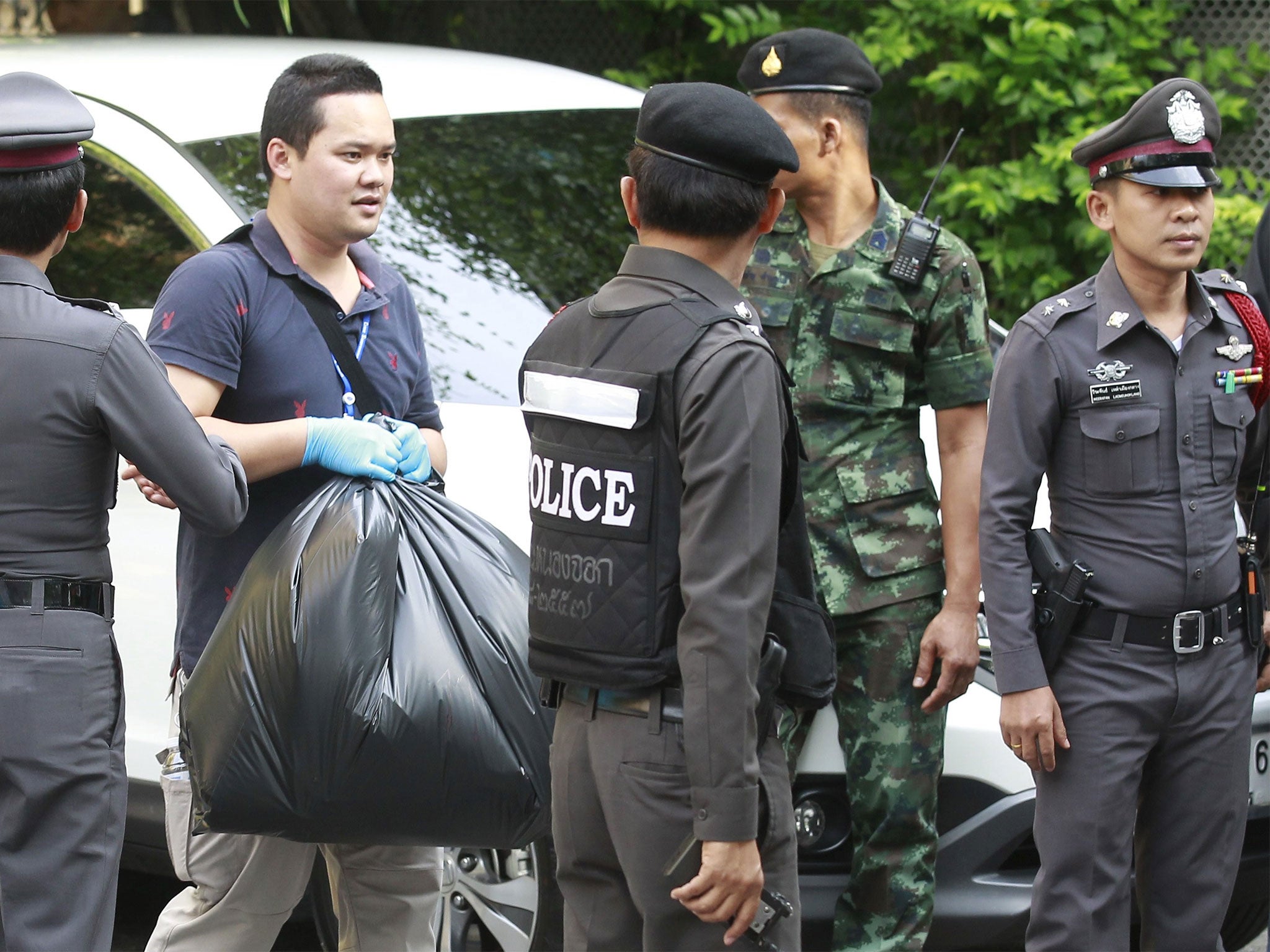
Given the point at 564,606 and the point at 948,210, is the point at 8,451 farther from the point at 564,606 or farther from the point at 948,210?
the point at 948,210

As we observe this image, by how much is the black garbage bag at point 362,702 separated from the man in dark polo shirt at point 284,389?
0.18 m

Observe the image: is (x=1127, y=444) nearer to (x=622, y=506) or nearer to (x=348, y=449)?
(x=622, y=506)

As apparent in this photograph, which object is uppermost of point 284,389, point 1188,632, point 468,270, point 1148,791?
point 468,270

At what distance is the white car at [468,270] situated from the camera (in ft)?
11.6

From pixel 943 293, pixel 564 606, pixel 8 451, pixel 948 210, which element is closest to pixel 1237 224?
pixel 948 210

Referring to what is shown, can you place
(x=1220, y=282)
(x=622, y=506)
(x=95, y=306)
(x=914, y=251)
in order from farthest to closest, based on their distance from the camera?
1. (x=914, y=251)
2. (x=1220, y=282)
3. (x=95, y=306)
4. (x=622, y=506)

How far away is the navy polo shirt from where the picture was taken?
3029 mm

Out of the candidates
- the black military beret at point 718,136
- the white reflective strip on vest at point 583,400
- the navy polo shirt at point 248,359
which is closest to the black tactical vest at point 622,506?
the white reflective strip on vest at point 583,400

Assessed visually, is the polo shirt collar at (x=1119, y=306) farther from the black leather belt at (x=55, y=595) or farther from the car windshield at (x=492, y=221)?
the black leather belt at (x=55, y=595)

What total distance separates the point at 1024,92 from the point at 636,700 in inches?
157

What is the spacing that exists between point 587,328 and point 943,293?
3.96 ft

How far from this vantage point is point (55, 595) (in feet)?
8.80

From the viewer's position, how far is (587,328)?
8.38 feet

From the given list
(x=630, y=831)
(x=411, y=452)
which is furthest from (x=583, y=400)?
(x=411, y=452)
